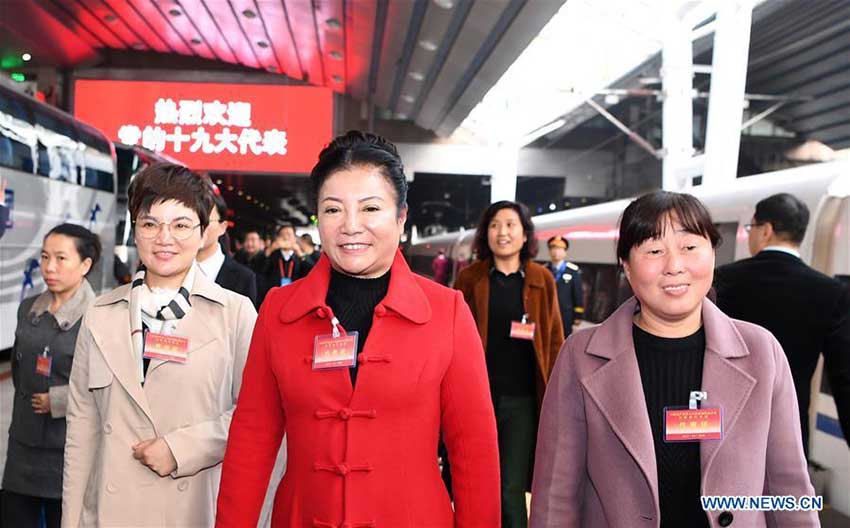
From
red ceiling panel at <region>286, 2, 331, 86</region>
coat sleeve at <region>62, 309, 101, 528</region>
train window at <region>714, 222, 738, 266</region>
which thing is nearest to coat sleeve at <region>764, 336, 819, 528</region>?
coat sleeve at <region>62, 309, 101, 528</region>

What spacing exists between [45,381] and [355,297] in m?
1.62

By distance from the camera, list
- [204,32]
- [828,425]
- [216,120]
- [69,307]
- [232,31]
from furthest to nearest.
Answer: [204,32] < [232,31] < [216,120] < [828,425] < [69,307]

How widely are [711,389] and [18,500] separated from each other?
2398mm

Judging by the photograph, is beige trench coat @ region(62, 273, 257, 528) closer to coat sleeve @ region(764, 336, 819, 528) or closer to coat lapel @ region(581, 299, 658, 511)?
coat lapel @ region(581, 299, 658, 511)

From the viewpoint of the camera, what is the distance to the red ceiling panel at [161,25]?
44.7 feet

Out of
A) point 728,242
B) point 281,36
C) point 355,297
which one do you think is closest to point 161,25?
point 281,36

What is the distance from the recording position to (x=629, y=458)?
1.78 m

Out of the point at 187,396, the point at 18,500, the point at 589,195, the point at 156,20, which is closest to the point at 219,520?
the point at 187,396

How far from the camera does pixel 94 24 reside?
15.4 m

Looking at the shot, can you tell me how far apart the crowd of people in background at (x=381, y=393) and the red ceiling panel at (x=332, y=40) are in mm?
10450

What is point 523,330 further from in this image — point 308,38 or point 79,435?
point 308,38

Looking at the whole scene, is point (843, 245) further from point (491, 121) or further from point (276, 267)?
point (491, 121)

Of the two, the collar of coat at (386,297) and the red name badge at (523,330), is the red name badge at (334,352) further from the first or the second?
the red name badge at (523,330)

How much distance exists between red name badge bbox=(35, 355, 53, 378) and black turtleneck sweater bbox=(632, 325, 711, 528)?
2167 millimetres
